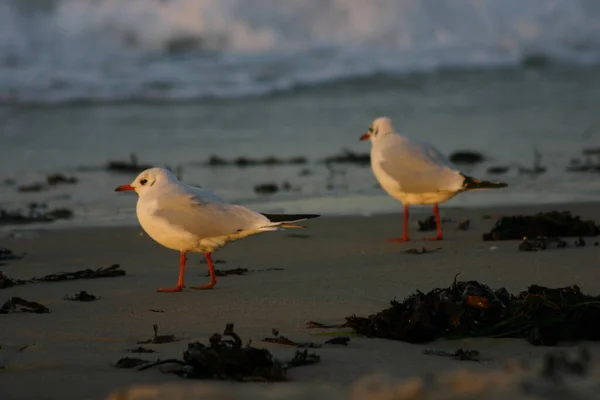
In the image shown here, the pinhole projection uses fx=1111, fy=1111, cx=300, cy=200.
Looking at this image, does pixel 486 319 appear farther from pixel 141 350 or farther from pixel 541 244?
pixel 541 244

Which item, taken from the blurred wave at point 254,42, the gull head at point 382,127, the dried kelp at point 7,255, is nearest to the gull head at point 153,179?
the dried kelp at point 7,255

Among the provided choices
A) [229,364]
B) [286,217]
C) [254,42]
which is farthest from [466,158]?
[254,42]

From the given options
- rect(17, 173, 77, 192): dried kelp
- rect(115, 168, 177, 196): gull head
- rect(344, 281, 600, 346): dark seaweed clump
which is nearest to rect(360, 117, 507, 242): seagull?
rect(115, 168, 177, 196): gull head

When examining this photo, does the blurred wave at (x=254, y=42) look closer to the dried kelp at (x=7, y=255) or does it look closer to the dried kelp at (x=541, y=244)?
the dried kelp at (x=7, y=255)

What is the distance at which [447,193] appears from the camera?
29.6 ft

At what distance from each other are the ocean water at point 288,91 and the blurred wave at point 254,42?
0.05 metres

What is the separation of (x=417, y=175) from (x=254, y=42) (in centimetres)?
1666

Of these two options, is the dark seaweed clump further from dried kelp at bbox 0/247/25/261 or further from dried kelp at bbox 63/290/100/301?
dried kelp at bbox 0/247/25/261

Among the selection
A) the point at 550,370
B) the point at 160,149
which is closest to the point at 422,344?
the point at 550,370

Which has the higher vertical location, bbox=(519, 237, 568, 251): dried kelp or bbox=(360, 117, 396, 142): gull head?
bbox=(360, 117, 396, 142): gull head

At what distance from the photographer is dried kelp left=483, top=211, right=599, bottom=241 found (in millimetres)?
8047

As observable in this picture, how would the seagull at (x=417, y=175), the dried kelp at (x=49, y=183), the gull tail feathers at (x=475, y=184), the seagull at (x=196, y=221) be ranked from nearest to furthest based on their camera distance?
the seagull at (x=196, y=221), the gull tail feathers at (x=475, y=184), the seagull at (x=417, y=175), the dried kelp at (x=49, y=183)

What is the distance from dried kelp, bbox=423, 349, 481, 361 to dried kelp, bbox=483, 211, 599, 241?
3.57 metres

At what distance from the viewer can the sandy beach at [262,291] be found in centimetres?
427
